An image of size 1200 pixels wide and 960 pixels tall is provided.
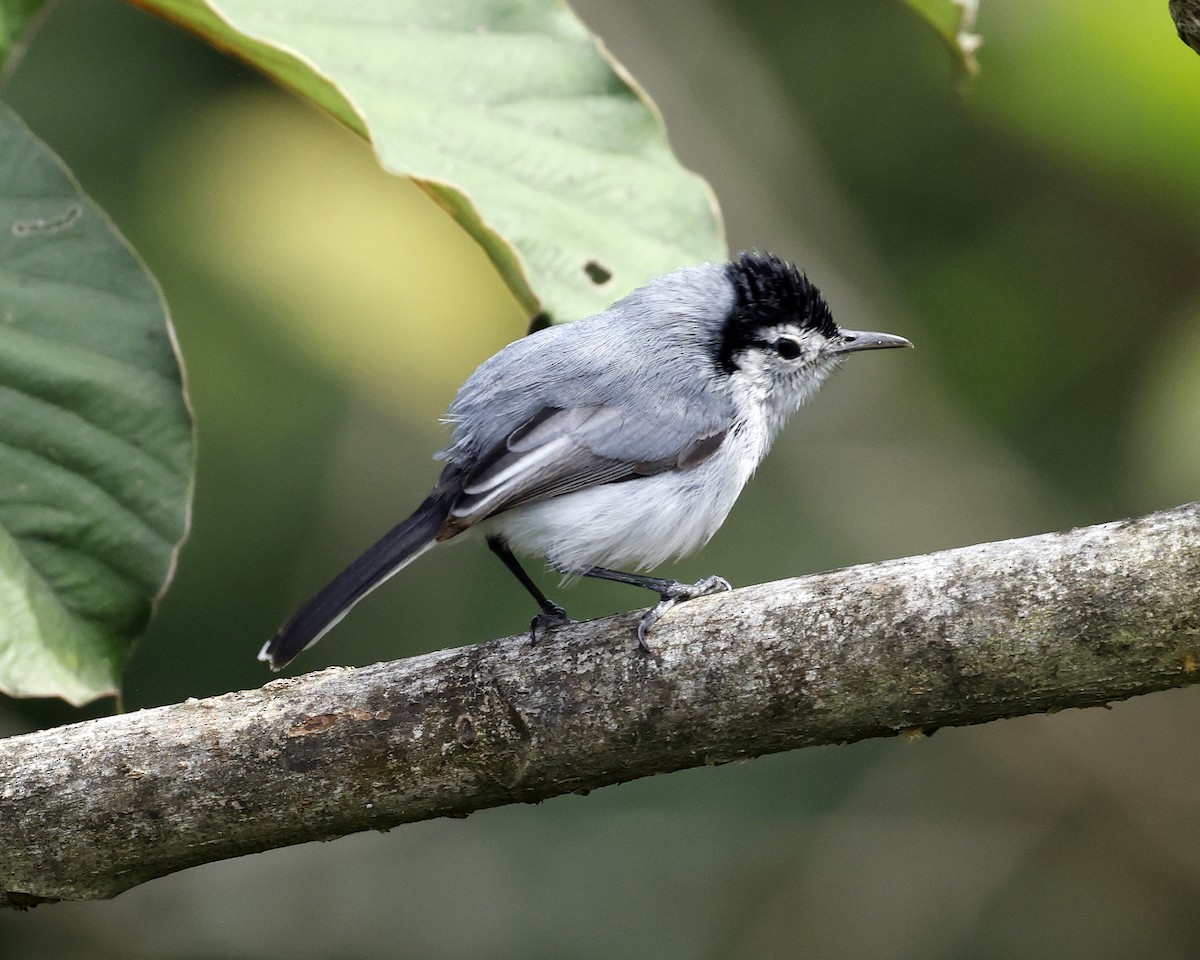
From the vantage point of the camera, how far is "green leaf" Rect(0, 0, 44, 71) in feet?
8.48

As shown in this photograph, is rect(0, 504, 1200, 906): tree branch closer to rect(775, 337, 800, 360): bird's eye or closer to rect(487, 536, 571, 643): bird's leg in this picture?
rect(487, 536, 571, 643): bird's leg

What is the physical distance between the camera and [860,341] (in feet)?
11.9

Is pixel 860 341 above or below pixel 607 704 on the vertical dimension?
above

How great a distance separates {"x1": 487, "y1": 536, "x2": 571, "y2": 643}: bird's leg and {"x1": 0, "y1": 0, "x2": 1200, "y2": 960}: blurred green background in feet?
4.56

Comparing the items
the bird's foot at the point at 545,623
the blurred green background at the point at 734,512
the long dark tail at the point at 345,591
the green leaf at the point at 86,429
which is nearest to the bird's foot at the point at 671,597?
the bird's foot at the point at 545,623

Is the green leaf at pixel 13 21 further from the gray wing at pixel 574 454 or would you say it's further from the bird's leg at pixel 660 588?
the bird's leg at pixel 660 588

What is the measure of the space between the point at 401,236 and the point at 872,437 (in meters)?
1.86

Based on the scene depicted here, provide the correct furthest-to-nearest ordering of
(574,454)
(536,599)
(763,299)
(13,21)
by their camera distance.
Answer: (763,299) < (536,599) < (574,454) < (13,21)

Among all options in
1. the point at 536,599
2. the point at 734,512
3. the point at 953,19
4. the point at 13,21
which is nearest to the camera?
the point at 13,21

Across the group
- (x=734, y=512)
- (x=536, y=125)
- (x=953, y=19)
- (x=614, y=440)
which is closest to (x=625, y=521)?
(x=614, y=440)

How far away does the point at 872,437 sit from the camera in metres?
5.11

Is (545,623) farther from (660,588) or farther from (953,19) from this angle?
(953,19)

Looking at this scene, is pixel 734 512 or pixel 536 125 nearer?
pixel 536 125

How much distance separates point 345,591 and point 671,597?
702 millimetres
